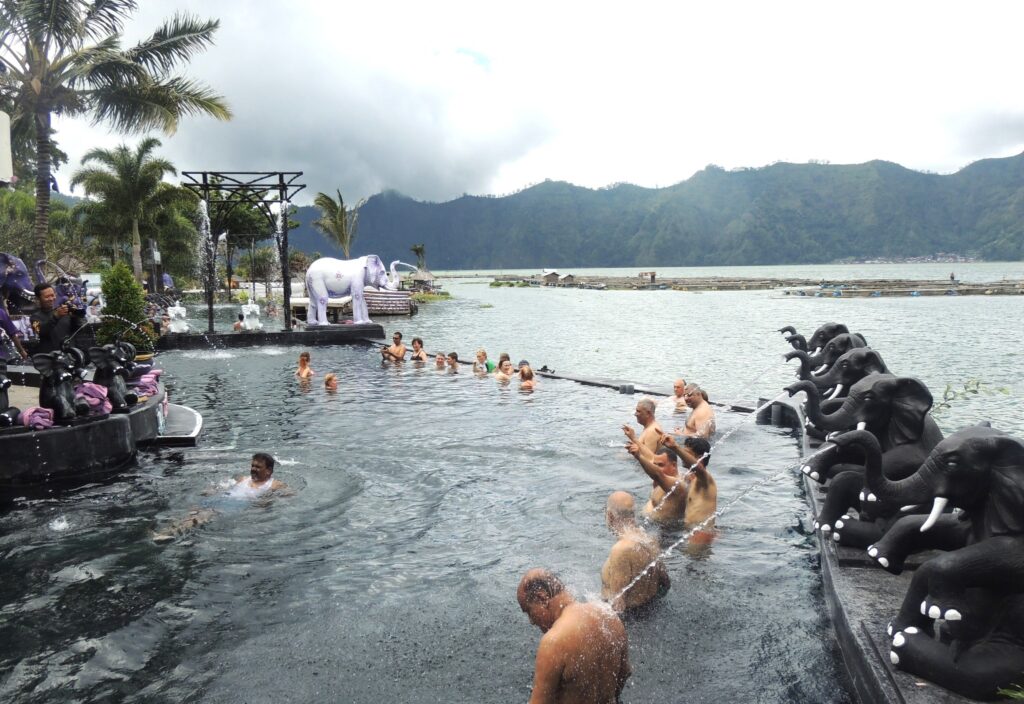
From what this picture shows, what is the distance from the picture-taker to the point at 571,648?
3773 mm

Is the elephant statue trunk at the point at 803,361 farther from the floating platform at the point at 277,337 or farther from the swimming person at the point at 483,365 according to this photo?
the floating platform at the point at 277,337

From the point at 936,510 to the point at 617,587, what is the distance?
2.48m

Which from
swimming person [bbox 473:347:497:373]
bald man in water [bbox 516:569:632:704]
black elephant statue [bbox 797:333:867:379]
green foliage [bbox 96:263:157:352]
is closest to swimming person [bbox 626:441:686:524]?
black elephant statue [bbox 797:333:867:379]

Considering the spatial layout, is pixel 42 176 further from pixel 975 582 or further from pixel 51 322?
pixel 975 582

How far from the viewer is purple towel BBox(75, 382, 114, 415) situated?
30.4 ft

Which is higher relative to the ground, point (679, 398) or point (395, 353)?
point (395, 353)

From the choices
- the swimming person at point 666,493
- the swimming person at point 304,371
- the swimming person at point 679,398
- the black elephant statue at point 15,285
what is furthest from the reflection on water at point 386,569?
the black elephant statue at point 15,285

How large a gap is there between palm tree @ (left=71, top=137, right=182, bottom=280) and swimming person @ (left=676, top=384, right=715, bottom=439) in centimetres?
3829

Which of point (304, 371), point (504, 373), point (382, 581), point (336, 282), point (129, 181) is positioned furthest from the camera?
point (129, 181)

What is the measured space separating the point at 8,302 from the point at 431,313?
41667 millimetres

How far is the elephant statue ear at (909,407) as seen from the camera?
538cm

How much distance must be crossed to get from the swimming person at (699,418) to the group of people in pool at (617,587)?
1.3 inches

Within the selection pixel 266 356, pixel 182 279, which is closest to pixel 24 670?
pixel 266 356

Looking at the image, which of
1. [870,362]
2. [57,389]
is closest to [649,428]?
[870,362]
